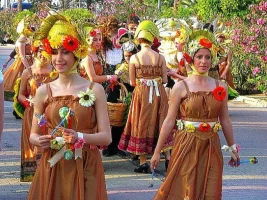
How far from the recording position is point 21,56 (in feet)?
42.3

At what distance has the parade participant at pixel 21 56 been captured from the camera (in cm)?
1221

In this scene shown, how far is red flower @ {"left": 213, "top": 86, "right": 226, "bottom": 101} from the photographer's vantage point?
19.9 feet

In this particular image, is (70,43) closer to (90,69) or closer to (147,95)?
(90,69)

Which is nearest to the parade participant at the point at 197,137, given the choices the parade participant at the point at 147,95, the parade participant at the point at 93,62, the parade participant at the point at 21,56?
the parade participant at the point at 147,95

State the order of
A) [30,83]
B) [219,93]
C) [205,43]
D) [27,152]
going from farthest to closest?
[27,152] < [30,83] < [205,43] < [219,93]

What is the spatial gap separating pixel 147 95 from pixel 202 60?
11.1 feet

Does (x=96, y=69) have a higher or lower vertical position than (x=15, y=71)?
higher

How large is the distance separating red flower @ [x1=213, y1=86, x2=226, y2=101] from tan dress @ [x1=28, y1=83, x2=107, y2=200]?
4.63 ft

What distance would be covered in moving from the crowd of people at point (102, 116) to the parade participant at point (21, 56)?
2.83 m

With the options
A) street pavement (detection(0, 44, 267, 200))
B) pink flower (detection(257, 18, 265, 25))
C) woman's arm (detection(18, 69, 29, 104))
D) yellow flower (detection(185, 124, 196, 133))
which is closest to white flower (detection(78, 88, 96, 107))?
yellow flower (detection(185, 124, 196, 133))

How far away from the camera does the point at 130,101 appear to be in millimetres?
10086

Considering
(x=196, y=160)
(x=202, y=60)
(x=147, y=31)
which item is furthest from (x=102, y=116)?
(x=147, y=31)

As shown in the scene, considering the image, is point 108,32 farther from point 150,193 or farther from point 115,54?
point 150,193

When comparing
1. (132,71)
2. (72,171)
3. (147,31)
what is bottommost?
(72,171)
